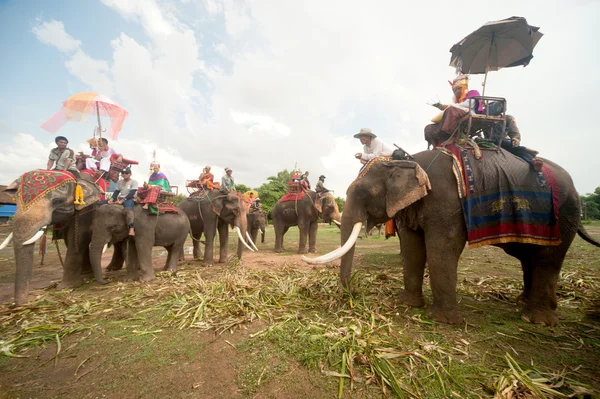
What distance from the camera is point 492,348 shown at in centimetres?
291

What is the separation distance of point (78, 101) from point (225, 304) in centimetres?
676

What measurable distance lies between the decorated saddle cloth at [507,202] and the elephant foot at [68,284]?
25.2ft

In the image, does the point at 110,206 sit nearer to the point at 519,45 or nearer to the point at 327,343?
the point at 327,343

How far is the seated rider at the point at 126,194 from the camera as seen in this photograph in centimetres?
597

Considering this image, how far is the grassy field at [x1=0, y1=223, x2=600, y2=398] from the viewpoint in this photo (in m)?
2.32

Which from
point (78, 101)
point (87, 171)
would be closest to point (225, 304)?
point (87, 171)

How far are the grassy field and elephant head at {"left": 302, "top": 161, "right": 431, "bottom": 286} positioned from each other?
34.1 inches

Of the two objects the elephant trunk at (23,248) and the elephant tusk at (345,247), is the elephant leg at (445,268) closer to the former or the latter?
the elephant tusk at (345,247)

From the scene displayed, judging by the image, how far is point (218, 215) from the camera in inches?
357

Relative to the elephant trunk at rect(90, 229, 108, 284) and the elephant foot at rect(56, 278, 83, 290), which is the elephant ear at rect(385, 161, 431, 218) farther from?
the elephant foot at rect(56, 278, 83, 290)

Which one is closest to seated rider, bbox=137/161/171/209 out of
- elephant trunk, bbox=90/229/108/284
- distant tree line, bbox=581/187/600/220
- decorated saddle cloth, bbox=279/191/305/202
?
elephant trunk, bbox=90/229/108/284

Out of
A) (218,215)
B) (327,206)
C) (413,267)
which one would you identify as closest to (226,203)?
(218,215)

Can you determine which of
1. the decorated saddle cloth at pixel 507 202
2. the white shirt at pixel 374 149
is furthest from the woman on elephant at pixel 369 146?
the decorated saddle cloth at pixel 507 202

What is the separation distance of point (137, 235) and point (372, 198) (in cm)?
554
